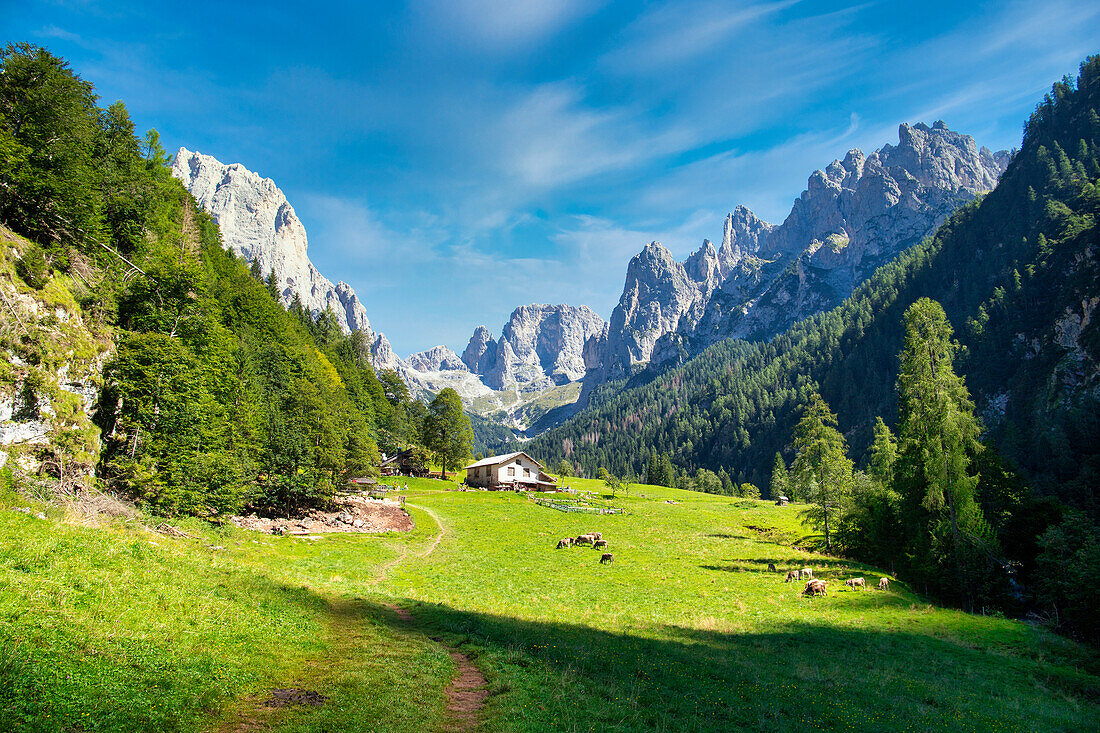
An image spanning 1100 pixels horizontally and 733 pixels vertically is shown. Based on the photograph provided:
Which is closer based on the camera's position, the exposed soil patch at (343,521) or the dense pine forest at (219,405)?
the dense pine forest at (219,405)

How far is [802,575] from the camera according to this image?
114 ft

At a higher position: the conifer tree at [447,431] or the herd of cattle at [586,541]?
the conifer tree at [447,431]

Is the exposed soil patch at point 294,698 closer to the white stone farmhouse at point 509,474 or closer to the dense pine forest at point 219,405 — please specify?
the dense pine forest at point 219,405

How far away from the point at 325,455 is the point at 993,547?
2026 inches

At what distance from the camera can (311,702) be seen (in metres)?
10.2

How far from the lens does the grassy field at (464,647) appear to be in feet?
30.5

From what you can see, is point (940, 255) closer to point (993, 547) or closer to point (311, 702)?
point (993, 547)

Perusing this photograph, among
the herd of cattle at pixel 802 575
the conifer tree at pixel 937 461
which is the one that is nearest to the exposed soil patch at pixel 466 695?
the herd of cattle at pixel 802 575

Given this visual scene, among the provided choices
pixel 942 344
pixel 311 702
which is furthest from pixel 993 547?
pixel 311 702

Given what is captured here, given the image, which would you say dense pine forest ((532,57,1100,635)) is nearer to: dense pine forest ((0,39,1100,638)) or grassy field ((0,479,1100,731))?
dense pine forest ((0,39,1100,638))

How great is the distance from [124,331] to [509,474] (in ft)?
A: 216

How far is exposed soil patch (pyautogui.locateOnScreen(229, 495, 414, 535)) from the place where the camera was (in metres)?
34.8

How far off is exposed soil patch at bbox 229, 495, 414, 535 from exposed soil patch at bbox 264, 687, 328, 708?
25.0 meters

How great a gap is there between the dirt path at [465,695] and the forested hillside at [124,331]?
821 inches
